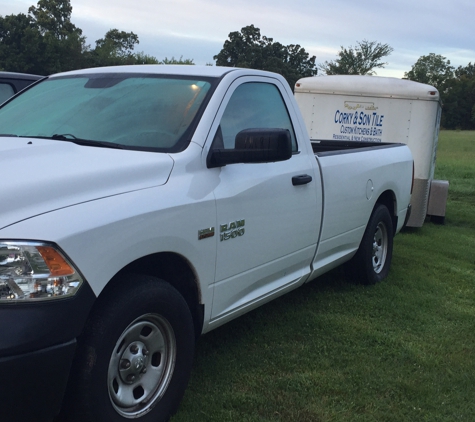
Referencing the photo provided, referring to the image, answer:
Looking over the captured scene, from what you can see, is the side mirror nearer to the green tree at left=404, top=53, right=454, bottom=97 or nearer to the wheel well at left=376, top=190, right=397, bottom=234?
the wheel well at left=376, top=190, right=397, bottom=234

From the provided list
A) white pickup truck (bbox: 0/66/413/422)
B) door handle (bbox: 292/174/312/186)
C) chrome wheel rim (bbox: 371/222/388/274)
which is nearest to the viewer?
white pickup truck (bbox: 0/66/413/422)

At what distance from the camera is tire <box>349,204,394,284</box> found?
5.79 m

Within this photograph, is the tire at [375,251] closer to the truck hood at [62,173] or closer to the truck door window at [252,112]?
the truck door window at [252,112]

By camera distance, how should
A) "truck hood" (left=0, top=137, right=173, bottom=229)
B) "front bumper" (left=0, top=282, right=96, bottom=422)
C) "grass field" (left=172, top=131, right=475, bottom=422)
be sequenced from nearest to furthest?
"front bumper" (left=0, top=282, right=96, bottom=422) → "truck hood" (left=0, top=137, right=173, bottom=229) → "grass field" (left=172, top=131, right=475, bottom=422)

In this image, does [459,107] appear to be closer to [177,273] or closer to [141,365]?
[177,273]

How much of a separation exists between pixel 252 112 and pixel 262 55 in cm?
7410

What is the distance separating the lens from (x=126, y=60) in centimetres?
6775

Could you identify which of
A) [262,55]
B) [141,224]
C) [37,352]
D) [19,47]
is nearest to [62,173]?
[141,224]

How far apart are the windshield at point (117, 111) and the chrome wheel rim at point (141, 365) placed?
951 mm

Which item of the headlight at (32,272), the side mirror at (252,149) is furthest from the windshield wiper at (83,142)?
the headlight at (32,272)

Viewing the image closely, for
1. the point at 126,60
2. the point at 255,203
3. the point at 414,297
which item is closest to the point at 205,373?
the point at 255,203

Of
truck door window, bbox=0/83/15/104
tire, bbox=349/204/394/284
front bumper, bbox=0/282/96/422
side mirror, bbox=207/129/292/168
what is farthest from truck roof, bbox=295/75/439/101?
front bumper, bbox=0/282/96/422

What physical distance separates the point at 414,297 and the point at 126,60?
6553cm

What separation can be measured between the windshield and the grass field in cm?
144
